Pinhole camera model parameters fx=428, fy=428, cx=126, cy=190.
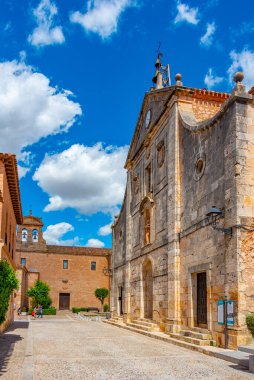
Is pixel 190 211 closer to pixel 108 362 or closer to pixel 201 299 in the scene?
pixel 201 299

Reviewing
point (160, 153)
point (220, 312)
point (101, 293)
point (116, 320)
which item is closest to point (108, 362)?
point (220, 312)

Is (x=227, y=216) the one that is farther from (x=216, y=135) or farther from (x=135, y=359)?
(x=135, y=359)

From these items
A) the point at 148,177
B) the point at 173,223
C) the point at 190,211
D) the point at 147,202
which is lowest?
the point at 173,223

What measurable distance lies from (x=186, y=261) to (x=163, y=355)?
15.2 feet

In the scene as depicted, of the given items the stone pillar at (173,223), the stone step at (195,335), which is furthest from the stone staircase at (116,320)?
the stone step at (195,335)

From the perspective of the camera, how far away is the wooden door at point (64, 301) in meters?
48.2

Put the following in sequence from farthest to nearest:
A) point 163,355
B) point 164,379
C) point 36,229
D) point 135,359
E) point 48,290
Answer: point 36,229
point 48,290
point 163,355
point 135,359
point 164,379

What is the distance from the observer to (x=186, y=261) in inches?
639

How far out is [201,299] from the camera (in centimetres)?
1502

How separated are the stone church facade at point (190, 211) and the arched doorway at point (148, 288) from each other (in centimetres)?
5

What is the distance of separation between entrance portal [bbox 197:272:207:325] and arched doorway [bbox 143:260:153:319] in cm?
652

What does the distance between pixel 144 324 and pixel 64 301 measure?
97.3 ft

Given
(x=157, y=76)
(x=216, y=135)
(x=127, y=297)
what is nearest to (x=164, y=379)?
(x=216, y=135)

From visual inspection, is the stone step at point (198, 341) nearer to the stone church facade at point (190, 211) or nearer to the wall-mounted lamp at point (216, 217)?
the stone church facade at point (190, 211)
